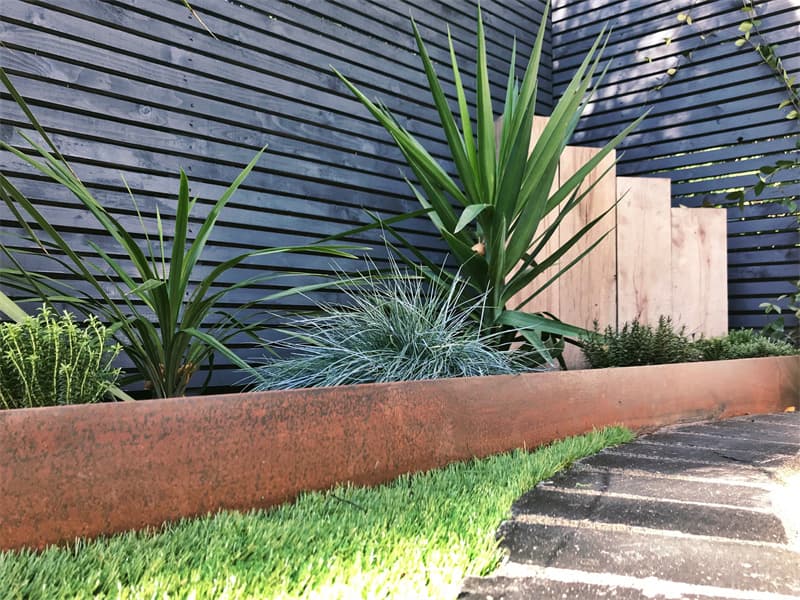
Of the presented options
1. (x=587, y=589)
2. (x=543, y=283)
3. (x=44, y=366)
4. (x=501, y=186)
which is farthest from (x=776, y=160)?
(x=44, y=366)

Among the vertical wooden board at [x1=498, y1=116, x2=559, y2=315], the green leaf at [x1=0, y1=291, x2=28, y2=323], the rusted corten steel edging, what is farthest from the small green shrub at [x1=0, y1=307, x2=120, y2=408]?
the vertical wooden board at [x1=498, y1=116, x2=559, y2=315]

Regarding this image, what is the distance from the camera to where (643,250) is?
3.03m

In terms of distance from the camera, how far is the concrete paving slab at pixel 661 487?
1188 mm

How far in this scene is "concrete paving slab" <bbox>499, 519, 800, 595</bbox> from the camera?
2.68ft

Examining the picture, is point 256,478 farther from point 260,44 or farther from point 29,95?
point 260,44

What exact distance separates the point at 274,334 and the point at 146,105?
3.35 ft

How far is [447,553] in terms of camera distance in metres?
0.83

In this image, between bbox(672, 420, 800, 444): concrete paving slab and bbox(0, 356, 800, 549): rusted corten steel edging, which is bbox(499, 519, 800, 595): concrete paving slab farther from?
bbox(672, 420, 800, 444): concrete paving slab

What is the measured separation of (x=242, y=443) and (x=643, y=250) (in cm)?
255

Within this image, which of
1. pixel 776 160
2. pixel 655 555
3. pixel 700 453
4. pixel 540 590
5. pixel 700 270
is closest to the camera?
pixel 540 590

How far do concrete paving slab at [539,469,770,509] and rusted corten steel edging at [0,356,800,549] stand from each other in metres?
0.22

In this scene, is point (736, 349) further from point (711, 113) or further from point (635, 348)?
point (711, 113)

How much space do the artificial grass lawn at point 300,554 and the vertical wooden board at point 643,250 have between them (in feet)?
Result: 6.97

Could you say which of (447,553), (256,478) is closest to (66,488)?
(256,478)
